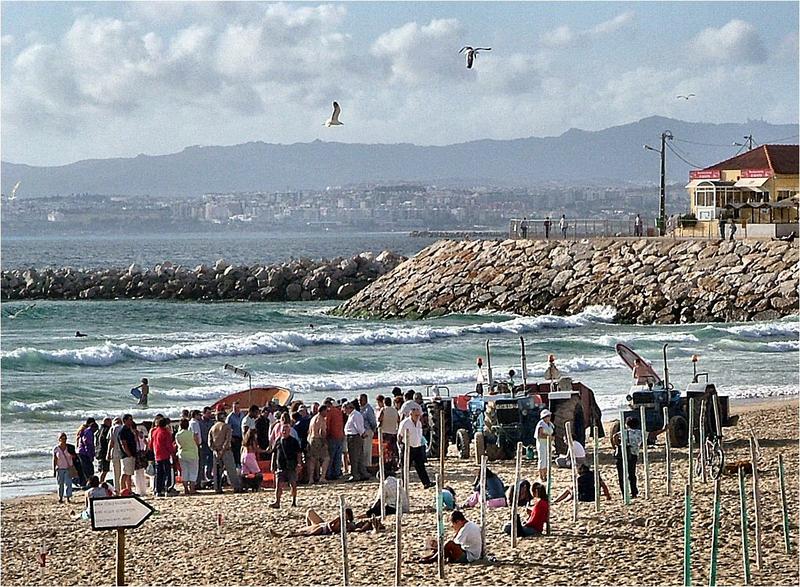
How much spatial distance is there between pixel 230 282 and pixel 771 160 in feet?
80.1

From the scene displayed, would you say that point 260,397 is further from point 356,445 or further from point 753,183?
point 753,183

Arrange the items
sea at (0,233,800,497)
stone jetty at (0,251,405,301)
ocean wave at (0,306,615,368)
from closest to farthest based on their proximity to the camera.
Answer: sea at (0,233,800,497)
ocean wave at (0,306,615,368)
stone jetty at (0,251,405,301)

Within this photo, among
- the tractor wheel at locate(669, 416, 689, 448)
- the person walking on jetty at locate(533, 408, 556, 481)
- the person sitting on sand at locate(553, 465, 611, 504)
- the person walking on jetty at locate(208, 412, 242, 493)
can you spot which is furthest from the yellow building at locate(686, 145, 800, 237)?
the person sitting on sand at locate(553, 465, 611, 504)

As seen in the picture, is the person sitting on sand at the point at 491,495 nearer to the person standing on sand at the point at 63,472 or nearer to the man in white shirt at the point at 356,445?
the man in white shirt at the point at 356,445

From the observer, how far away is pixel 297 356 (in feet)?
134

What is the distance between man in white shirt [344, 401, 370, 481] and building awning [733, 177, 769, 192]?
4075cm

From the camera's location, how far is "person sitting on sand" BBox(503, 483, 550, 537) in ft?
43.6

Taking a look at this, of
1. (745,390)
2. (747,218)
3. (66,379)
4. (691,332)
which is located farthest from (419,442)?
(747,218)

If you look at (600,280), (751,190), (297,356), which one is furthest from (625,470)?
(751,190)

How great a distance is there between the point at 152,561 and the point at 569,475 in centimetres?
531

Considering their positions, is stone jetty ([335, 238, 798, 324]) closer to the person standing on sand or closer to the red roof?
the red roof

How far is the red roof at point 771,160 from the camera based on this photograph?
2261 inches

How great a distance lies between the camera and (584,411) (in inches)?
744

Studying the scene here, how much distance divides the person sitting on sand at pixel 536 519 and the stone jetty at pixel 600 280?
3195cm
